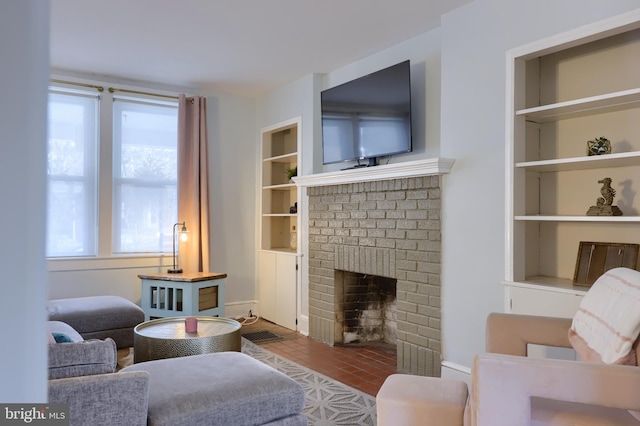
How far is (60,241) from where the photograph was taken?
4.43 meters

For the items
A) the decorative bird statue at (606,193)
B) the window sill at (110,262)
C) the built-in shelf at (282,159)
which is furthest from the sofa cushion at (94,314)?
the decorative bird statue at (606,193)

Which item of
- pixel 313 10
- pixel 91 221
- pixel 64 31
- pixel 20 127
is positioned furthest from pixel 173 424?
pixel 91 221

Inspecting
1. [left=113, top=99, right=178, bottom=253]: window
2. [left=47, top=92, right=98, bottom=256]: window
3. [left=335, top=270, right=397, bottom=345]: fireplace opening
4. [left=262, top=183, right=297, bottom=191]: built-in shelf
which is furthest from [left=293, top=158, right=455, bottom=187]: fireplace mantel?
[left=47, top=92, right=98, bottom=256]: window

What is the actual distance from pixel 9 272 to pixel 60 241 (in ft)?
15.0

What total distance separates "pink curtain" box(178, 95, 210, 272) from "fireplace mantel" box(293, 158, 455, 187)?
112 centimetres

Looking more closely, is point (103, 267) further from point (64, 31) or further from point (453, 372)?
point (453, 372)

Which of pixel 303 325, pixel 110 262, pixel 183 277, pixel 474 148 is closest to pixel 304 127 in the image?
pixel 183 277

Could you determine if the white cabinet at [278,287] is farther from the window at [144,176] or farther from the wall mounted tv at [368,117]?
the wall mounted tv at [368,117]

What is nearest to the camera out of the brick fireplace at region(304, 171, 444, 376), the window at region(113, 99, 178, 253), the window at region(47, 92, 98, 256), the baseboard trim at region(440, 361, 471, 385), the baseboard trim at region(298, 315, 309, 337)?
the baseboard trim at region(440, 361, 471, 385)

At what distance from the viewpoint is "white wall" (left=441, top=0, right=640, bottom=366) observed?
2.77m

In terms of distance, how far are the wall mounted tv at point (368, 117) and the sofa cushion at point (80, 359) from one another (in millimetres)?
2461

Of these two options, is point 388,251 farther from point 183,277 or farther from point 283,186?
point 183,277

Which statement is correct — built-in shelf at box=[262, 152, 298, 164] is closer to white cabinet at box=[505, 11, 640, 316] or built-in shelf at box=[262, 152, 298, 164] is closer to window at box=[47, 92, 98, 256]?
window at box=[47, 92, 98, 256]

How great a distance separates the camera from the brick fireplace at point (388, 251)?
128 inches
